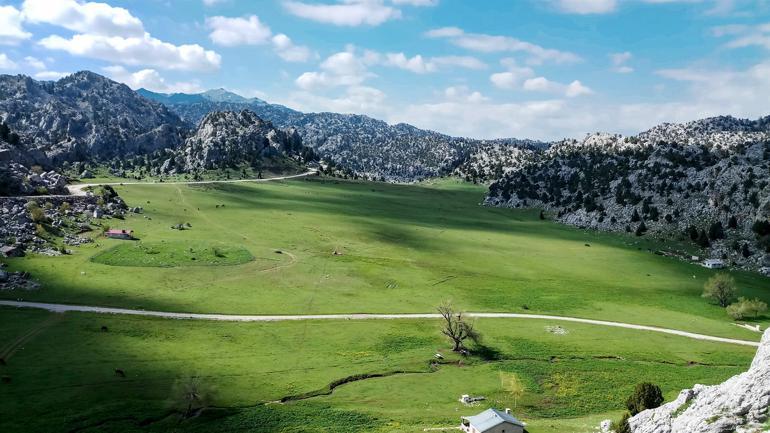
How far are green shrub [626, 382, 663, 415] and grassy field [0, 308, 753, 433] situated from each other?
5.57 m

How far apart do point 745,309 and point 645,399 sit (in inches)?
2652

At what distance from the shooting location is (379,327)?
97000 mm

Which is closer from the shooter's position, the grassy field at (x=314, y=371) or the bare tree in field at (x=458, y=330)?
the grassy field at (x=314, y=371)

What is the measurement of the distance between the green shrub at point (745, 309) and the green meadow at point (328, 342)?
3.21m

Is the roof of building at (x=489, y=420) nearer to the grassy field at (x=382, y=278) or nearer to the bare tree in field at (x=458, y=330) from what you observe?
the bare tree in field at (x=458, y=330)

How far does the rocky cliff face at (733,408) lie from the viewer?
36.8 metres

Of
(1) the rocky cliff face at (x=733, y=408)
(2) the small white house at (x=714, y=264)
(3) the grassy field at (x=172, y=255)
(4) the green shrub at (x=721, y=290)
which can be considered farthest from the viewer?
(2) the small white house at (x=714, y=264)

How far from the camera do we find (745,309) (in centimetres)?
11156

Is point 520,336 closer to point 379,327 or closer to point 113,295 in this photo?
point 379,327

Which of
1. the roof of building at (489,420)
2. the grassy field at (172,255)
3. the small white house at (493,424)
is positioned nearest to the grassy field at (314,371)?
the small white house at (493,424)

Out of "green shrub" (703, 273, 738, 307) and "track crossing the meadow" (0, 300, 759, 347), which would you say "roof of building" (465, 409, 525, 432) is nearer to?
"track crossing the meadow" (0, 300, 759, 347)

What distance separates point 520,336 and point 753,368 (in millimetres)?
56480

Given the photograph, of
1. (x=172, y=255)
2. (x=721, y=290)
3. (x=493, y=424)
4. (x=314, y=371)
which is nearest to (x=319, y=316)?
(x=314, y=371)

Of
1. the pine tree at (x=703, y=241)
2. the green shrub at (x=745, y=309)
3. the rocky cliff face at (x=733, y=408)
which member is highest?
the pine tree at (x=703, y=241)
